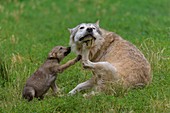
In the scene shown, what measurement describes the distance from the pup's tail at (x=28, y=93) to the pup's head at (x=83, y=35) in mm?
1102

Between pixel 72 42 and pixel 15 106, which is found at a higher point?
pixel 72 42

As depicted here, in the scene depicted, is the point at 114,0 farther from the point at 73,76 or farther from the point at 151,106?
the point at 151,106

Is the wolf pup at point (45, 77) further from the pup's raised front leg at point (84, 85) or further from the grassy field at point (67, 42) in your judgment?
the pup's raised front leg at point (84, 85)

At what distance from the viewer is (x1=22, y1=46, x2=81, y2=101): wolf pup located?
9840mm

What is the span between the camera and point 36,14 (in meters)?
19.6

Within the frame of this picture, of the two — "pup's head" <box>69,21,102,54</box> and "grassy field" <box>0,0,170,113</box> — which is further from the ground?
"pup's head" <box>69,21,102,54</box>

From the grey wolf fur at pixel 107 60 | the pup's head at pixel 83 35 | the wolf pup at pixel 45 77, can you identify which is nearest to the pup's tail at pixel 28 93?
the wolf pup at pixel 45 77

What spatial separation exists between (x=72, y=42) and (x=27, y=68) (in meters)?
1.47

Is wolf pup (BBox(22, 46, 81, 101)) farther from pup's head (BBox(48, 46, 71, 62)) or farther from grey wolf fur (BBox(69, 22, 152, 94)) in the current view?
grey wolf fur (BBox(69, 22, 152, 94))

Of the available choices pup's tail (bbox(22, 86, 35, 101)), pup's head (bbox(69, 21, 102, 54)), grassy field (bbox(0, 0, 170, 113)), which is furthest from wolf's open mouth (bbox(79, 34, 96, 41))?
pup's tail (bbox(22, 86, 35, 101))

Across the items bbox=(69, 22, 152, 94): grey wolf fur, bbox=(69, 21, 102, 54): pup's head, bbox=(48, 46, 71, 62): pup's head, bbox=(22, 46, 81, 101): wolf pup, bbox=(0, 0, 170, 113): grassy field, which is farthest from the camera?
bbox=(48, 46, 71, 62): pup's head

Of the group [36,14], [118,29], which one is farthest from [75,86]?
[36,14]

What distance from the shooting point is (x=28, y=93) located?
9750 mm

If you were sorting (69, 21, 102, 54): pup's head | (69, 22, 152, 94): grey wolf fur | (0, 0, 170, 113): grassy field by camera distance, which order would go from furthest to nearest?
(69, 21, 102, 54): pup's head < (69, 22, 152, 94): grey wolf fur < (0, 0, 170, 113): grassy field
